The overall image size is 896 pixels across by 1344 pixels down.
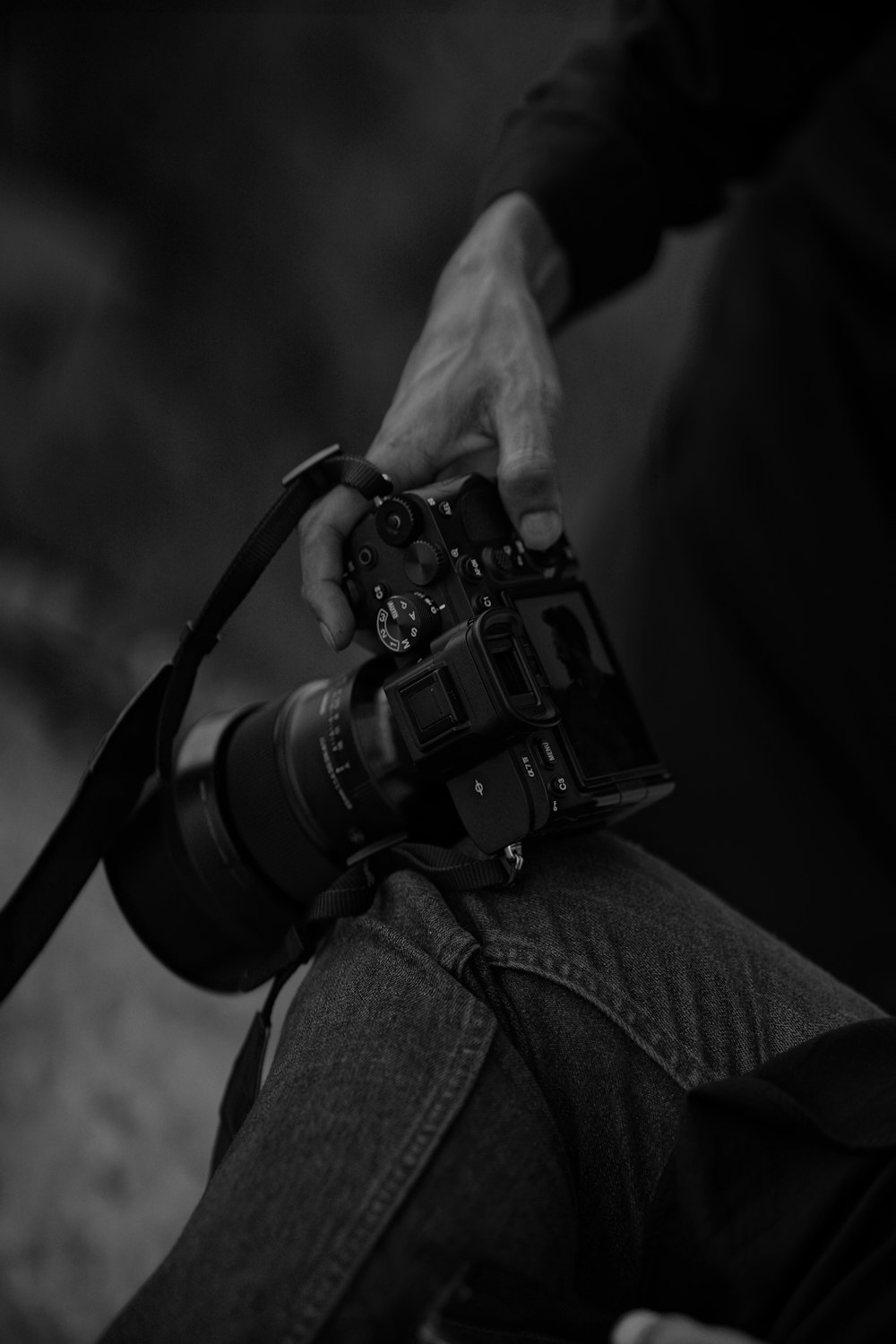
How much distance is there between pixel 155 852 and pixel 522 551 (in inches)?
13.1

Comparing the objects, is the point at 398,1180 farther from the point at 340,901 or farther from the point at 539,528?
the point at 539,528

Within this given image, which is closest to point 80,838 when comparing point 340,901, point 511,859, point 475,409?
point 340,901

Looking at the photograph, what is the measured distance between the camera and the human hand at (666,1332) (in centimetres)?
42

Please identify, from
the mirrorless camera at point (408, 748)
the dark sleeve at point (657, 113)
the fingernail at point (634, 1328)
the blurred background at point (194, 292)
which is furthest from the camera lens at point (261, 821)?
the blurred background at point (194, 292)

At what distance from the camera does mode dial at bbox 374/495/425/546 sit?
698 mm

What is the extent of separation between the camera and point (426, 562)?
27.5 inches

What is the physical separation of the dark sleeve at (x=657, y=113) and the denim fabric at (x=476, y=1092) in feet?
1.98

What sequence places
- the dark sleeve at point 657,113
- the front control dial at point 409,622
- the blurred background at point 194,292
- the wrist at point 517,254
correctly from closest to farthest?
the front control dial at point 409,622 → the wrist at point 517,254 → the dark sleeve at point 657,113 → the blurred background at point 194,292

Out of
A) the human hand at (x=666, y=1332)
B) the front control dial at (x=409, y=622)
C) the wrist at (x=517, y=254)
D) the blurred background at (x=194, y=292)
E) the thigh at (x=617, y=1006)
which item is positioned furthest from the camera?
the blurred background at (x=194, y=292)

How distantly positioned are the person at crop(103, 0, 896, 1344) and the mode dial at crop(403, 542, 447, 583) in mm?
59

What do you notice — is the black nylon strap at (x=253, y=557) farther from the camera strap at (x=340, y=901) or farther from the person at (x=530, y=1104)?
the camera strap at (x=340, y=901)

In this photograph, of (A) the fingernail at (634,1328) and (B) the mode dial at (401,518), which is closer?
(A) the fingernail at (634,1328)

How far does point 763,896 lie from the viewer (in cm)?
111

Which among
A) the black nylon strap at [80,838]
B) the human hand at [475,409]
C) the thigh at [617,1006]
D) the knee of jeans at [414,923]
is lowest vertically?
the thigh at [617,1006]
